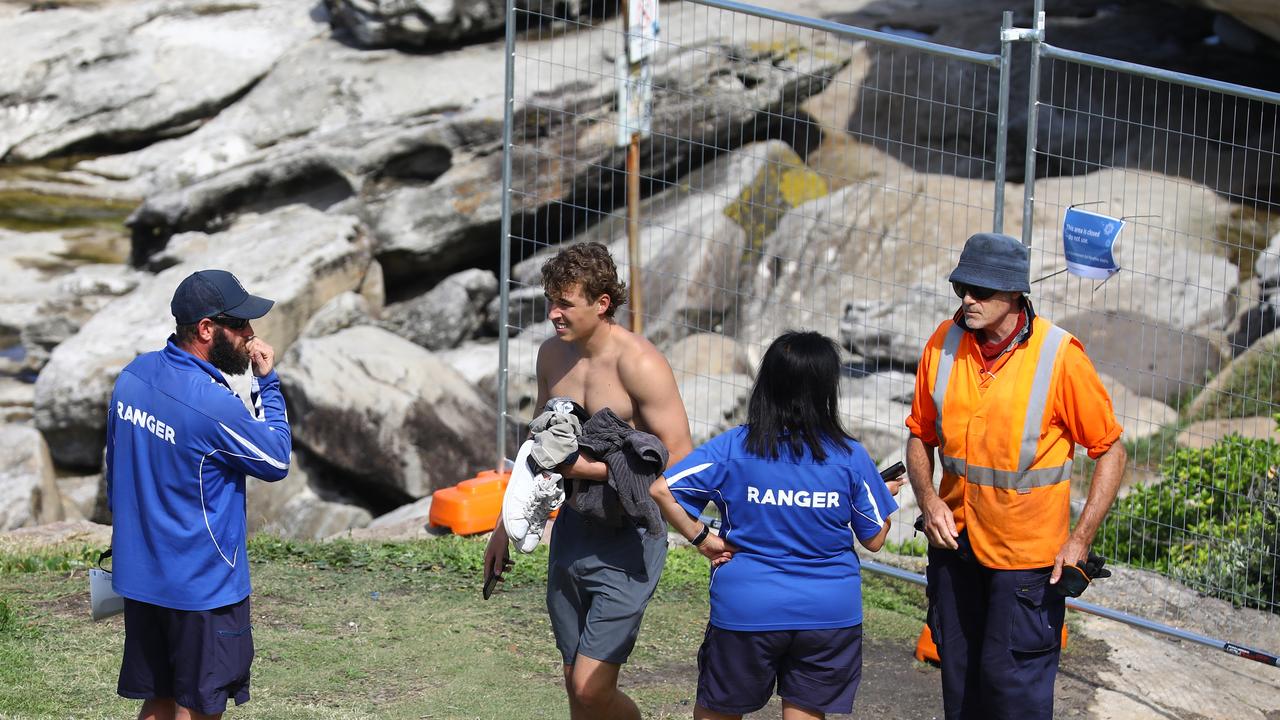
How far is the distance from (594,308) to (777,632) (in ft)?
4.05

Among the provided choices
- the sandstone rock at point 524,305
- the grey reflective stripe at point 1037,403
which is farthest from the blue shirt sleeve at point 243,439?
the sandstone rock at point 524,305

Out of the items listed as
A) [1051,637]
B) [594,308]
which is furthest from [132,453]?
[1051,637]

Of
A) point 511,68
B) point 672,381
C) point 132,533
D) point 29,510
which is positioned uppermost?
point 511,68

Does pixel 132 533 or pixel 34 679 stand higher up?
pixel 132 533

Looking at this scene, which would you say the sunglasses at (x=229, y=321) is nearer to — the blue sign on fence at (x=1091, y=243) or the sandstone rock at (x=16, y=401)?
the blue sign on fence at (x=1091, y=243)

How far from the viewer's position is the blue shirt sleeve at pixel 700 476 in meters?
3.79

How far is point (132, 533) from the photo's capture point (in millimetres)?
3812

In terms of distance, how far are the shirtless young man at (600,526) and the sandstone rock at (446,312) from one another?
29.5 feet

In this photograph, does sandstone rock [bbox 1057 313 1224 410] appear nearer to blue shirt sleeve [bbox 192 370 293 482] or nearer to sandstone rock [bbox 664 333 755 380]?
sandstone rock [bbox 664 333 755 380]

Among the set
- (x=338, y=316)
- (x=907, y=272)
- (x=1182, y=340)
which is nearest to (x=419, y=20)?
(x=338, y=316)

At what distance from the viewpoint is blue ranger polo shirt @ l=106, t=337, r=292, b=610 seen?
148 inches

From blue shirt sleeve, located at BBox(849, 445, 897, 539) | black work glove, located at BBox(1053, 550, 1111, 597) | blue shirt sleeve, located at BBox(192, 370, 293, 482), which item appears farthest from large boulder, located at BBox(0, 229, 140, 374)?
black work glove, located at BBox(1053, 550, 1111, 597)

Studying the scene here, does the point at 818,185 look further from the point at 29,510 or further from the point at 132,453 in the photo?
the point at 132,453

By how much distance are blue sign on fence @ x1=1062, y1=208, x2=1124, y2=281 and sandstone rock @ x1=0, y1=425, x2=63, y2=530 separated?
757 centimetres
